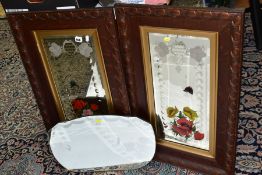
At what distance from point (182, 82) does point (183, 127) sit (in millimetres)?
176

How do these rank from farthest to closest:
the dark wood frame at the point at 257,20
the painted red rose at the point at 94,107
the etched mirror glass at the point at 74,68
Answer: the dark wood frame at the point at 257,20 < the painted red rose at the point at 94,107 < the etched mirror glass at the point at 74,68

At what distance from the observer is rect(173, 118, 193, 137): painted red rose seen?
3.62 ft

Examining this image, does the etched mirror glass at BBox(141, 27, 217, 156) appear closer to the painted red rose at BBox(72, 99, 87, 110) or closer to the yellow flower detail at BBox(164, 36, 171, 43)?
the yellow flower detail at BBox(164, 36, 171, 43)

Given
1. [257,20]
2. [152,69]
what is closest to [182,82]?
[152,69]

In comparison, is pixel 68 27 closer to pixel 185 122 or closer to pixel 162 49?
pixel 162 49

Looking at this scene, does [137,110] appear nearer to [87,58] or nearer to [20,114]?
[87,58]

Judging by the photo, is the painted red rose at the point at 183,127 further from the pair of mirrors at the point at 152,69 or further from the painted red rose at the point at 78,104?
the painted red rose at the point at 78,104

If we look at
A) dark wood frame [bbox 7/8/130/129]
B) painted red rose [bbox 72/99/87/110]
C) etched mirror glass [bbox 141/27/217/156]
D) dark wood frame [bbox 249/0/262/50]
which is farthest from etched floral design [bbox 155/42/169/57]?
dark wood frame [bbox 249/0/262/50]

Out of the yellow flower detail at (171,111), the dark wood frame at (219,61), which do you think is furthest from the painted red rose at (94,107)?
the yellow flower detail at (171,111)

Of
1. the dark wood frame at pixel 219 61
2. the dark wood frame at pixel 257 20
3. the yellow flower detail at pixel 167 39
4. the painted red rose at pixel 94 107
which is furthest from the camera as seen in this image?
the dark wood frame at pixel 257 20

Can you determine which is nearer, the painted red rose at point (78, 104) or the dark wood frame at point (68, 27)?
the dark wood frame at point (68, 27)

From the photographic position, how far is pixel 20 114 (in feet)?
5.14

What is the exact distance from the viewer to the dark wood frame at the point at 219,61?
84cm

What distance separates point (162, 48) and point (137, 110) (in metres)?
0.26
